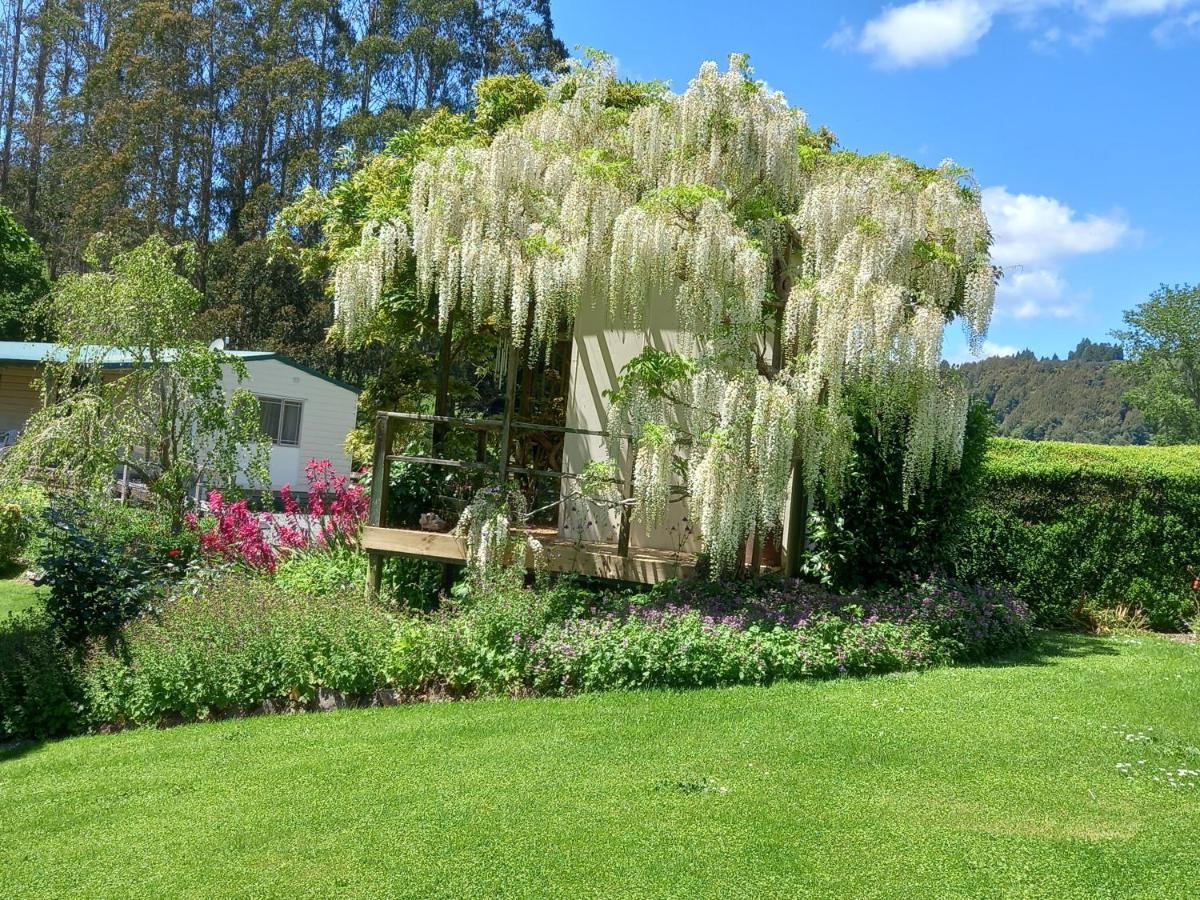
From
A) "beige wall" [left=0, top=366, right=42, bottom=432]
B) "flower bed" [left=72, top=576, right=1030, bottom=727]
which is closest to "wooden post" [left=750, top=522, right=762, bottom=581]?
"flower bed" [left=72, top=576, right=1030, bottom=727]

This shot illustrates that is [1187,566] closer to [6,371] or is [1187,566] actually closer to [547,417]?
[547,417]

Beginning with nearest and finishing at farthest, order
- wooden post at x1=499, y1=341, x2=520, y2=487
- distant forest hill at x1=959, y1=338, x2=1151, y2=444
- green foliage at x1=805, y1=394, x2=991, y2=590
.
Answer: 1. green foliage at x1=805, y1=394, x2=991, y2=590
2. wooden post at x1=499, y1=341, x2=520, y2=487
3. distant forest hill at x1=959, y1=338, x2=1151, y2=444

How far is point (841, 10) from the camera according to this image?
11.2 metres

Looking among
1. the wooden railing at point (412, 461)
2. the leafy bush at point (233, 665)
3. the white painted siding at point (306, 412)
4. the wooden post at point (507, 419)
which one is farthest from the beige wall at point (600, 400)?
the white painted siding at point (306, 412)

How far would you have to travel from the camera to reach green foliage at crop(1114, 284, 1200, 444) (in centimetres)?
3969

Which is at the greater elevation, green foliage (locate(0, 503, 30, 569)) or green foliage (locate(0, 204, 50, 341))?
green foliage (locate(0, 204, 50, 341))

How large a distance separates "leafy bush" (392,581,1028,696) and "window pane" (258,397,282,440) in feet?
45.3

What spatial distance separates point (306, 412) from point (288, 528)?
1060cm

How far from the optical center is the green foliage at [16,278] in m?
29.6

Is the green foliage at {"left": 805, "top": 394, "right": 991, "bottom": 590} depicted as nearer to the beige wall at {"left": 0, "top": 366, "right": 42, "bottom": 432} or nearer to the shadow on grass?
the shadow on grass

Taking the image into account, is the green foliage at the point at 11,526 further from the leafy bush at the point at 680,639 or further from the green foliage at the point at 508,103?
the green foliage at the point at 508,103

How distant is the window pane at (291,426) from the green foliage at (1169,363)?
3447 cm

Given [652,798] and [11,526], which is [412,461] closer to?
[11,526]

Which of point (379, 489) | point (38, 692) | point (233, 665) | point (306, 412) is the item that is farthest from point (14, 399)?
point (233, 665)
